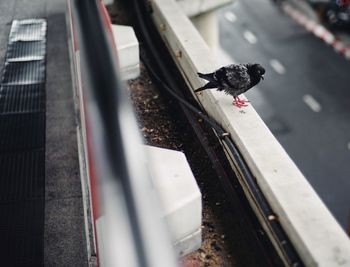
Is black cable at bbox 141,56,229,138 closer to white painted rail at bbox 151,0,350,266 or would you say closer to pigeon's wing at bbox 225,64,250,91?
white painted rail at bbox 151,0,350,266

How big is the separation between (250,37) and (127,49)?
44.2ft

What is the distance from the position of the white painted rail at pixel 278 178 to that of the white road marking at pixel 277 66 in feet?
36.6

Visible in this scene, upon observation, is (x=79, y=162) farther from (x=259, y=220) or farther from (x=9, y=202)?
(x=259, y=220)

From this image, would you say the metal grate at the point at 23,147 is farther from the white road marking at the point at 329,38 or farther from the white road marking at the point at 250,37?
the white road marking at the point at 329,38

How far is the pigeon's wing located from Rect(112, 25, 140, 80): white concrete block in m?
1.39

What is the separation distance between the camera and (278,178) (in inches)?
140

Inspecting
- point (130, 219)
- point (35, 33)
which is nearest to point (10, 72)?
point (35, 33)

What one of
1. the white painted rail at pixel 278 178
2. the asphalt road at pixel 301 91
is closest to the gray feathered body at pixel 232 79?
the white painted rail at pixel 278 178

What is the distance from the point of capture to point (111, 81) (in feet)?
5.53

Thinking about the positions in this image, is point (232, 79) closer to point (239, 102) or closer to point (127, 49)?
point (239, 102)

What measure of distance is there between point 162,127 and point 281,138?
29.3ft

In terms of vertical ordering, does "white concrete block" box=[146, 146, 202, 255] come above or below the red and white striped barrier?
above

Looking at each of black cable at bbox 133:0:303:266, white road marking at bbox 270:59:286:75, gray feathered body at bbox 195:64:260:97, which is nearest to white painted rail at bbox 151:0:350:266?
black cable at bbox 133:0:303:266

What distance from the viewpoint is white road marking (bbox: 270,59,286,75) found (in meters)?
16.1
